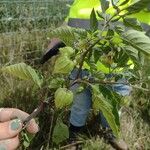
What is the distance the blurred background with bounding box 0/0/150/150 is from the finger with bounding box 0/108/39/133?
252cm

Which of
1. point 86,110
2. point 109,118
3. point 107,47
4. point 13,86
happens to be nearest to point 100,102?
point 109,118

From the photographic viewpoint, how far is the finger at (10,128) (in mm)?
932

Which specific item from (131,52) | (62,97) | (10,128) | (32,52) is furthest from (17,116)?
(32,52)

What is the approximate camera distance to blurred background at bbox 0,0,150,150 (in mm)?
4062

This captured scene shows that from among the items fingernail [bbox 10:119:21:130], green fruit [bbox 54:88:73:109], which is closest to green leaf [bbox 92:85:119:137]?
green fruit [bbox 54:88:73:109]

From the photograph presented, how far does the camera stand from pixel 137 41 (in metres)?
0.87

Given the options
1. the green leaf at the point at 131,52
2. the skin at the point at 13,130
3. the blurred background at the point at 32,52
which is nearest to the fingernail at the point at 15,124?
the skin at the point at 13,130

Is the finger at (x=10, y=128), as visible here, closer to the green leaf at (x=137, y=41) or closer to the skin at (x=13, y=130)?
the skin at (x=13, y=130)

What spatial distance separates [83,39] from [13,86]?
336 cm

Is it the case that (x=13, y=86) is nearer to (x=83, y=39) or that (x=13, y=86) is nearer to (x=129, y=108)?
(x=129, y=108)

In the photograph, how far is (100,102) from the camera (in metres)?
0.94

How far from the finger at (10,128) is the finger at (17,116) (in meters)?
0.02

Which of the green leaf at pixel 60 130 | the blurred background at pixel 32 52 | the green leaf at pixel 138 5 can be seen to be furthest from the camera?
the blurred background at pixel 32 52

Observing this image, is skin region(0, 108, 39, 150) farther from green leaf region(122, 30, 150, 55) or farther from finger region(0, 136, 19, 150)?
green leaf region(122, 30, 150, 55)
